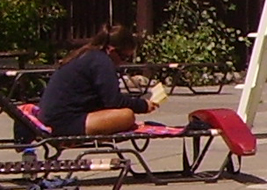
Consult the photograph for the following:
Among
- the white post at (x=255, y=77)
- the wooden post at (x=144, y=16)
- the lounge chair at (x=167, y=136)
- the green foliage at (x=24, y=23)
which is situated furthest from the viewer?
the wooden post at (x=144, y=16)

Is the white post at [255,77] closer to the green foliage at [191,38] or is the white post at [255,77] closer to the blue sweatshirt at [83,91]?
the blue sweatshirt at [83,91]

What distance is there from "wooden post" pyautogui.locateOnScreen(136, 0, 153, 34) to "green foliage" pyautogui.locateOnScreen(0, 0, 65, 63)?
1.79 m

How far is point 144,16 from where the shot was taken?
58.5ft

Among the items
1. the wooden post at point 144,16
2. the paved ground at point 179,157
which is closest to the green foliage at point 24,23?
the wooden post at point 144,16

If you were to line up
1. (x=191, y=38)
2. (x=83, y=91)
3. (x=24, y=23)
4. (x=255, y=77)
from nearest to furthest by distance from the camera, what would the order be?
(x=83, y=91) < (x=255, y=77) < (x=24, y=23) < (x=191, y=38)

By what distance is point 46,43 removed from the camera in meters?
Result: 16.9

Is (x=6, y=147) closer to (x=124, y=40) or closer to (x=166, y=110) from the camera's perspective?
(x=124, y=40)

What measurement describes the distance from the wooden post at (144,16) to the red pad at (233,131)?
1019cm

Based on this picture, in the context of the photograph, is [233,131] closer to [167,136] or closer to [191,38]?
[167,136]

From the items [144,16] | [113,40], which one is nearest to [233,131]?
[113,40]

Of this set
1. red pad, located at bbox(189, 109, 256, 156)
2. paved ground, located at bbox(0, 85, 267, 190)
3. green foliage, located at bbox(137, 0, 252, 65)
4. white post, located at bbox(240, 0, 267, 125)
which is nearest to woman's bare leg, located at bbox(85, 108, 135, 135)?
paved ground, located at bbox(0, 85, 267, 190)

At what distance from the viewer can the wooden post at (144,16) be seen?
1778 cm

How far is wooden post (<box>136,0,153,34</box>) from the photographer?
17781 mm

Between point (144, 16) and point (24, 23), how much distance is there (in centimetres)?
300
